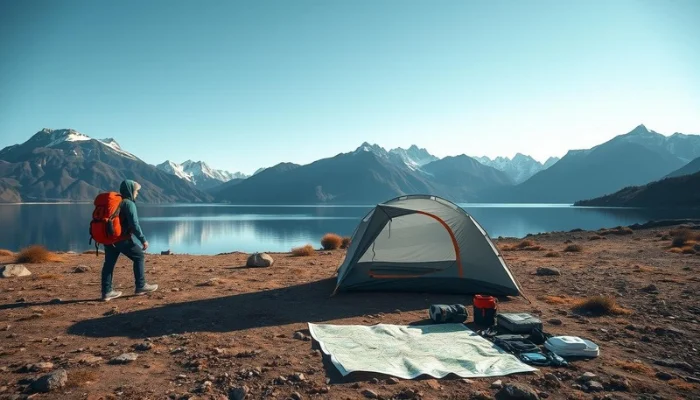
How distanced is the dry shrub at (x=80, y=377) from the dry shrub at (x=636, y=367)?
23.7ft

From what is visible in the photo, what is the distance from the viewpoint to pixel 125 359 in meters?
5.57

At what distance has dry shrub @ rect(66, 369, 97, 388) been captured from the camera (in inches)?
188

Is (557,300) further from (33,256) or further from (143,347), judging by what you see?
(33,256)

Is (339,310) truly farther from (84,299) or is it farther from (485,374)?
(84,299)

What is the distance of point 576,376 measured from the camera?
5.33 meters

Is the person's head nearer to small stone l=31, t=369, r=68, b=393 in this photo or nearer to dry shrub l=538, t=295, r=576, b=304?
small stone l=31, t=369, r=68, b=393

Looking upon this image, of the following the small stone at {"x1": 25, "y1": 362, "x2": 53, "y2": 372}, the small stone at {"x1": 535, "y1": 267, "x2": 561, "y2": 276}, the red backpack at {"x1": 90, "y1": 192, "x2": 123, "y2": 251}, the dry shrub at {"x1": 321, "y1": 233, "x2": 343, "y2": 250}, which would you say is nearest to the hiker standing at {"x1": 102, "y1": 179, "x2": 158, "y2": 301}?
the red backpack at {"x1": 90, "y1": 192, "x2": 123, "y2": 251}

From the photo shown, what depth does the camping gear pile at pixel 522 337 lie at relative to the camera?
5949 mm

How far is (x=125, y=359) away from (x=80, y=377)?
0.69 m

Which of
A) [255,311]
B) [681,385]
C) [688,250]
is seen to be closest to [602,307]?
[681,385]

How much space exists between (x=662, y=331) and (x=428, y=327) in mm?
4242

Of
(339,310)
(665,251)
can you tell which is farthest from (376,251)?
(665,251)

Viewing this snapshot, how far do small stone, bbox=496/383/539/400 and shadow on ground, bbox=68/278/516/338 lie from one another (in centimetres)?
392

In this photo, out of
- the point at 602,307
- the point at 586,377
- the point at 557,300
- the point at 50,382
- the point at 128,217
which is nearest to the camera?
the point at 50,382
